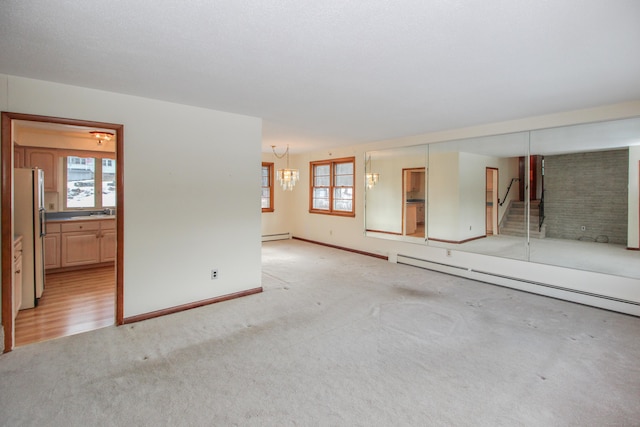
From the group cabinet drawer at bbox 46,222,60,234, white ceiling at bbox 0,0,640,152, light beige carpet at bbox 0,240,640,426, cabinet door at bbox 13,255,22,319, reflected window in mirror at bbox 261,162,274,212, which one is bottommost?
light beige carpet at bbox 0,240,640,426

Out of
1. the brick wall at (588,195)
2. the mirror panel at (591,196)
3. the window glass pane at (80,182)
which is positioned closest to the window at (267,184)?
the window glass pane at (80,182)

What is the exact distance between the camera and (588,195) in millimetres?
4320

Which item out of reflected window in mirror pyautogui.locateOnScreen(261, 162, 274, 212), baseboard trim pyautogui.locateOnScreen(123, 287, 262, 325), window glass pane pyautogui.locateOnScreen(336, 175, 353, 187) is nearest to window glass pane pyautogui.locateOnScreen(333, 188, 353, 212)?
window glass pane pyautogui.locateOnScreen(336, 175, 353, 187)

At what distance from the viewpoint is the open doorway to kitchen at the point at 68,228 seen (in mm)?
2910

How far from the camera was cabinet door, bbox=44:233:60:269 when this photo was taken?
5.08 meters

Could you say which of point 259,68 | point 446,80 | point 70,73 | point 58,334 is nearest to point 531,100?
point 446,80

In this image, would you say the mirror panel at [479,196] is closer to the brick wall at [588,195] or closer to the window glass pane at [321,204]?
the brick wall at [588,195]

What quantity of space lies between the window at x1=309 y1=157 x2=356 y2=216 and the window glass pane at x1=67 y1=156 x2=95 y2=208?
4.73 metres

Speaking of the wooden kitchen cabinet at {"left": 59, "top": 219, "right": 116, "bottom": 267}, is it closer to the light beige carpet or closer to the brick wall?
the light beige carpet

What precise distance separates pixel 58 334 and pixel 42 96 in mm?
2289

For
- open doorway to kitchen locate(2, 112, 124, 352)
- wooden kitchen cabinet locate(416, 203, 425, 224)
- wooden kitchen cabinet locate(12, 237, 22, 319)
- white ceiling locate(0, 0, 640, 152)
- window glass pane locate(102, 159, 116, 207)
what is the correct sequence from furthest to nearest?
window glass pane locate(102, 159, 116, 207)
wooden kitchen cabinet locate(416, 203, 425, 224)
wooden kitchen cabinet locate(12, 237, 22, 319)
open doorway to kitchen locate(2, 112, 124, 352)
white ceiling locate(0, 0, 640, 152)

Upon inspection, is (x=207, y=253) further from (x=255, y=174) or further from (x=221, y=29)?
(x=221, y=29)

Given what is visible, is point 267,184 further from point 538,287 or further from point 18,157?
point 538,287

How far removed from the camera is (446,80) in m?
2.87
